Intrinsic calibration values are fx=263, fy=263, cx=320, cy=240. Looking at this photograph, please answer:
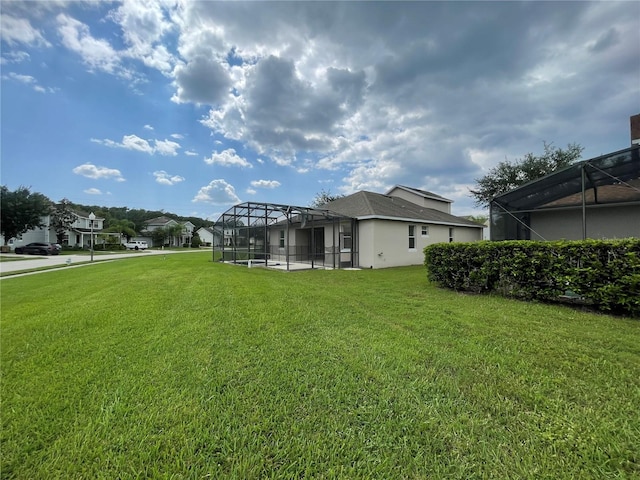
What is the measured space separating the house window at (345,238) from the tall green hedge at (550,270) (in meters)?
6.85

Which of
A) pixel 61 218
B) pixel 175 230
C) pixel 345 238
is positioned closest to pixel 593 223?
pixel 345 238

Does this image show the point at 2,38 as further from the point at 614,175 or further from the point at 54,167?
the point at 614,175

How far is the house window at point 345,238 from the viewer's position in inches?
557

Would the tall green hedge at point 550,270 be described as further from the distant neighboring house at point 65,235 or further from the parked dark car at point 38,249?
the distant neighboring house at point 65,235

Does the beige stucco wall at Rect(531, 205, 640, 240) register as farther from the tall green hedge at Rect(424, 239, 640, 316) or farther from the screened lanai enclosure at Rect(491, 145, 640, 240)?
the tall green hedge at Rect(424, 239, 640, 316)

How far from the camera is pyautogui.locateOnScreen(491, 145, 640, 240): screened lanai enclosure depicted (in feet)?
25.8

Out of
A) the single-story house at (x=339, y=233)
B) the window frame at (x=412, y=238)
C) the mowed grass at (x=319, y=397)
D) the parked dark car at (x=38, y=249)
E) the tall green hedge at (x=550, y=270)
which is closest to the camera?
the mowed grass at (x=319, y=397)

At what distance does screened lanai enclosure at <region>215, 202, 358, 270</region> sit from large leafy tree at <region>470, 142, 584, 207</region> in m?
13.4

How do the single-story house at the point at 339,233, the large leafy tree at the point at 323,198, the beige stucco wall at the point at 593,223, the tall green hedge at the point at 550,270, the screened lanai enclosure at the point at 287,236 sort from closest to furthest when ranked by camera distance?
the tall green hedge at the point at 550,270, the beige stucco wall at the point at 593,223, the screened lanai enclosure at the point at 287,236, the single-story house at the point at 339,233, the large leafy tree at the point at 323,198

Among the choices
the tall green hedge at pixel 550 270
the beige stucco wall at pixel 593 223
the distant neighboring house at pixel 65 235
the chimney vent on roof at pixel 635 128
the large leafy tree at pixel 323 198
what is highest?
the large leafy tree at pixel 323 198

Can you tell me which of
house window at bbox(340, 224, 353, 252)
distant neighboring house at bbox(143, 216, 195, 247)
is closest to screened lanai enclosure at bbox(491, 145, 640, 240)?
house window at bbox(340, 224, 353, 252)

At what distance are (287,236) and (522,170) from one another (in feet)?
71.8

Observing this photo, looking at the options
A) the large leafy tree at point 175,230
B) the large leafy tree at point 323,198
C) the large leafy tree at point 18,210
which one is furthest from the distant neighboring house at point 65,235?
the large leafy tree at point 323,198

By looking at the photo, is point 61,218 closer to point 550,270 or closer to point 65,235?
point 65,235
